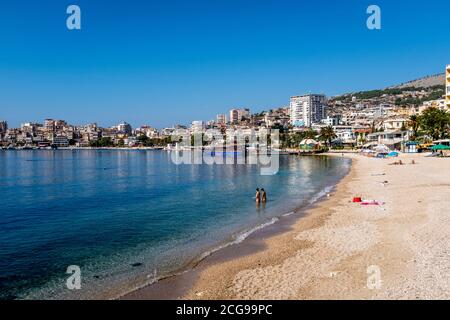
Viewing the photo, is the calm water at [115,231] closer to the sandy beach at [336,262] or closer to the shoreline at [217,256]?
the shoreline at [217,256]

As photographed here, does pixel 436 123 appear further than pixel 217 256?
Yes

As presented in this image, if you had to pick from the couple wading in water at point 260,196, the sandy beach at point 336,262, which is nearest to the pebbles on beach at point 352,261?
the sandy beach at point 336,262

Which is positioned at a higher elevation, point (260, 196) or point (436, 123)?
point (436, 123)

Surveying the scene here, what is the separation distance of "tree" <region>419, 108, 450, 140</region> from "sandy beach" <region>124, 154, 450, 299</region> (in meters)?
63.2

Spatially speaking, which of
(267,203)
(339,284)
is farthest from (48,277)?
(267,203)

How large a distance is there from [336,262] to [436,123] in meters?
75.5

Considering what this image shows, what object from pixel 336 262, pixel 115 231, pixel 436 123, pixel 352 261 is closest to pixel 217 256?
pixel 336 262

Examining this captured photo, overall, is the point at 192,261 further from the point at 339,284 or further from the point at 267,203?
the point at 267,203

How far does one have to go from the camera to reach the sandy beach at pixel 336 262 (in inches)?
416

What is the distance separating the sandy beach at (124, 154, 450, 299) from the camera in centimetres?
1058

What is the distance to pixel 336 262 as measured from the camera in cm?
1305

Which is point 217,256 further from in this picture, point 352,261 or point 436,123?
point 436,123

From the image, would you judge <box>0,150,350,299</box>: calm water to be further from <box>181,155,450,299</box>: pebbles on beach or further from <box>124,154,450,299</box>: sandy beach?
<box>181,155,450,299</box>: pebbles on beach
